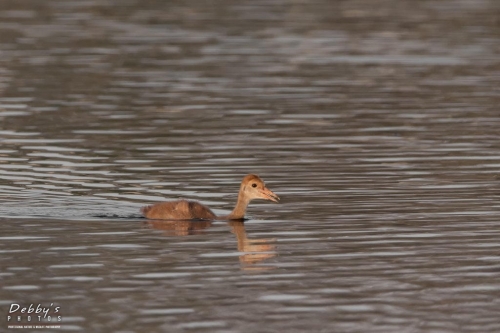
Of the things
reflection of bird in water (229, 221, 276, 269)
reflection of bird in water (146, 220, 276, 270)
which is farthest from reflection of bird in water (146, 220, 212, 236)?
reflection of bird in water (229, 221, 276, 269)

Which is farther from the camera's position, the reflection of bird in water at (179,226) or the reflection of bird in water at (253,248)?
the reflection of bird in water at (179,226)

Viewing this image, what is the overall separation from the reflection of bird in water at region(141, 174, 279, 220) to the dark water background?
177 millimetres

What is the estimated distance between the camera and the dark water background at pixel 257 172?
12836 millimetres

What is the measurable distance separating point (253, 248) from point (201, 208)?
1.76 metres

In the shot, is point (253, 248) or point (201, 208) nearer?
point (253, 248)

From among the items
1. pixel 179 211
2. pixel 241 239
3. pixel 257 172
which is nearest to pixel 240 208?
pixel 179 211

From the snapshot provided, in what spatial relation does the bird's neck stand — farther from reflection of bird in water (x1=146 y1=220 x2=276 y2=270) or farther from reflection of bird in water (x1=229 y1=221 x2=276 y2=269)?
reflection of bird in water (x1=229 y1=221 x2=276 y2=269)

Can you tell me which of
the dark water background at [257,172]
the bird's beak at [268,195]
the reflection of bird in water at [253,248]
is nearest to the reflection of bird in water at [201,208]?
the bird's beak at [268,195]

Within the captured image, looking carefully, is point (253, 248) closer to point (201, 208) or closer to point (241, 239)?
point (241, 239)

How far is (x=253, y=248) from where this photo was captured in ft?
49.6

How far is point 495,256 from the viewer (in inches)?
574

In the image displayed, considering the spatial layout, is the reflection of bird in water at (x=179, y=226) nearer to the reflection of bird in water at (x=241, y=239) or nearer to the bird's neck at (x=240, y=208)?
the reflection of bird in water at (x=241, y=239)

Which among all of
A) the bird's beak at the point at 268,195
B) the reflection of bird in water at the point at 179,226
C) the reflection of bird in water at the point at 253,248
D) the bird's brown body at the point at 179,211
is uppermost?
the bird's beak at the point at 268,195

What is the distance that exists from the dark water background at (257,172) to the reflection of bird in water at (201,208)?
18 cm
